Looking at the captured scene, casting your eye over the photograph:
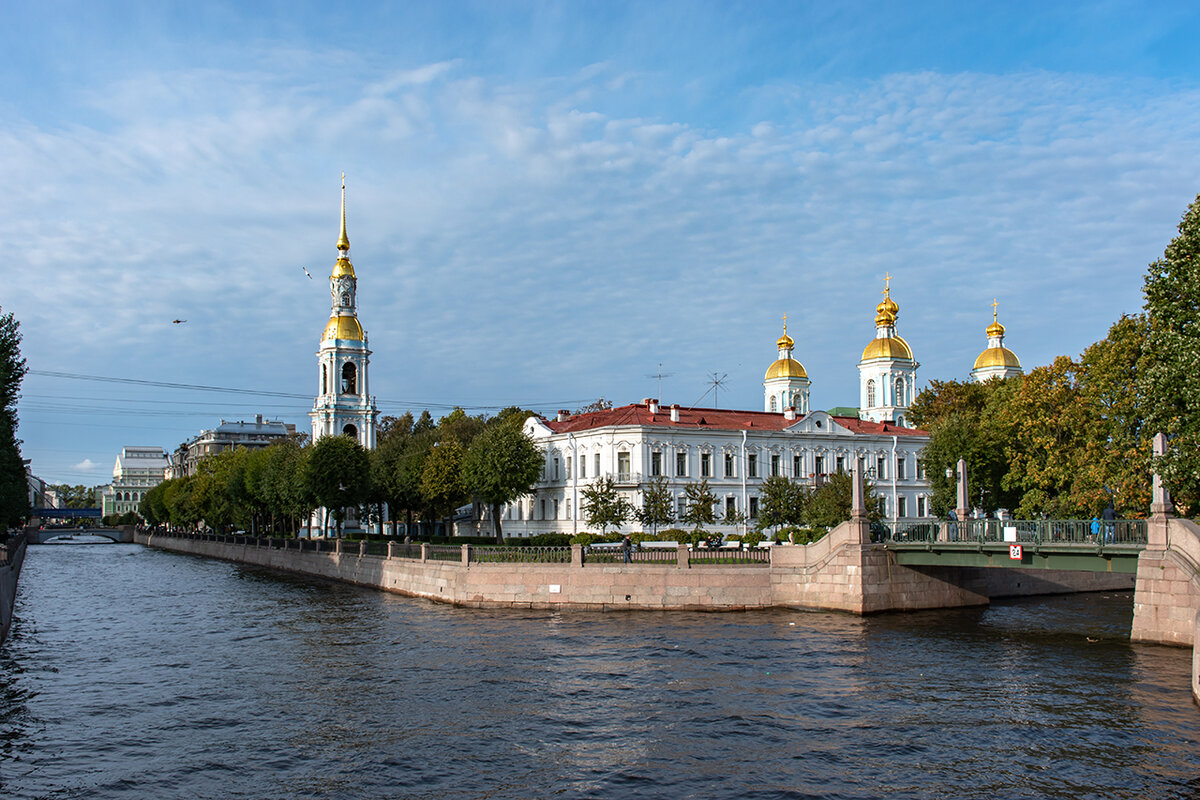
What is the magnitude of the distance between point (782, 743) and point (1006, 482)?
43.9 m

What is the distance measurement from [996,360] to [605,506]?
186 ft

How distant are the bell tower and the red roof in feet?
111

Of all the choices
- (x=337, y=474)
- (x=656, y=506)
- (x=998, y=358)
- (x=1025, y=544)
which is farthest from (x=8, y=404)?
(x=998, y=358)

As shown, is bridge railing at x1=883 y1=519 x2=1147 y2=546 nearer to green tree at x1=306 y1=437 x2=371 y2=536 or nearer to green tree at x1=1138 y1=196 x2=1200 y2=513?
green tree at x1=1138 y1=196 x2=1200 y2=513

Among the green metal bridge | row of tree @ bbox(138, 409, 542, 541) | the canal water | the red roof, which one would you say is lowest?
the canal water

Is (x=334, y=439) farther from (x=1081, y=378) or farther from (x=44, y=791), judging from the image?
(x=44, y=791)

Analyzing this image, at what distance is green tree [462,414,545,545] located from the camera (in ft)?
226

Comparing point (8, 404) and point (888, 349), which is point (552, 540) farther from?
point (888, 349)

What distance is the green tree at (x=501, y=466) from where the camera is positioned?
68938mm

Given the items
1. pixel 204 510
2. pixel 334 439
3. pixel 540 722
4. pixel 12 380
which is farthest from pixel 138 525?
pixel 540 722

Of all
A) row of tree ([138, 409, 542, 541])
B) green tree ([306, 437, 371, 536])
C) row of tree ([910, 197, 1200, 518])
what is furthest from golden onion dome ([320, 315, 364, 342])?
row of tree ([910, 197, 1200, 518])

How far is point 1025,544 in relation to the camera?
121ft

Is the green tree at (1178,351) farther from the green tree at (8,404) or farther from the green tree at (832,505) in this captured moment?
the green tree at (8,404)

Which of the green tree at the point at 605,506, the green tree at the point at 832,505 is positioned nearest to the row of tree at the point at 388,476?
the green tree at the point at 605,506
